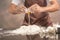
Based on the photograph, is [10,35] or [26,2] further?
[26,2]

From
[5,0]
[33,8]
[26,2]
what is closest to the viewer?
[5,0]

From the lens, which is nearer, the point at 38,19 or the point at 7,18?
the point at 7,18

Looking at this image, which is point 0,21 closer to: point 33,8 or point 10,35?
point 10,35

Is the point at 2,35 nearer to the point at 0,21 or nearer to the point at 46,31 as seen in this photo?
the point at 0,21

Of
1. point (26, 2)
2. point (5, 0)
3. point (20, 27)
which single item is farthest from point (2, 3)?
point (26, 2)

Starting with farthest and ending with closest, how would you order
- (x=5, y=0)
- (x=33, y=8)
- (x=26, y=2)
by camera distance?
(x=26, y=2) < (x=33, y=8) < (x=5, y=0)

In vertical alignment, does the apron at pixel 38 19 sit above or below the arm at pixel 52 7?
below

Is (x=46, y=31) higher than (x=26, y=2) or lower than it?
lower

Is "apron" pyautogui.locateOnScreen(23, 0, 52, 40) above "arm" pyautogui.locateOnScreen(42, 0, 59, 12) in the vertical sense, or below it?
below

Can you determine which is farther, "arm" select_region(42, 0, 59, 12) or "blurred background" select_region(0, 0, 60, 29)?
"arm" select_region(42, 0, 59, 12)

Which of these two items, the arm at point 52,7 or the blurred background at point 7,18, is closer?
the blurred background at point 7,18

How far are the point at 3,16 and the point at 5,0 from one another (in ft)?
0.18

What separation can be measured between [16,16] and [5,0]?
7 centimetres

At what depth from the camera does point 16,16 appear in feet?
1.53
